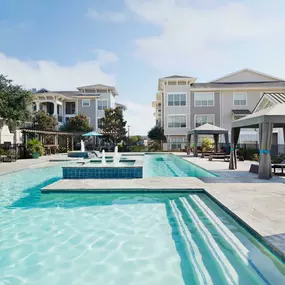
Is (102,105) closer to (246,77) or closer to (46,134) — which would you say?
(46,134)

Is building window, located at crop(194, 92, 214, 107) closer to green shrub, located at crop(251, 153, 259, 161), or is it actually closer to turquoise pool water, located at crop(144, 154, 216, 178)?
green shrub, located at crop(251, 153, 259, 161)

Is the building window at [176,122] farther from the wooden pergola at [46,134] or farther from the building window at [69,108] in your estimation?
the building window at [69,108]

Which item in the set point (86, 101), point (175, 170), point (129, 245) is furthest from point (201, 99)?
point (129, 245)

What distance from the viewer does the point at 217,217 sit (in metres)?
5.49

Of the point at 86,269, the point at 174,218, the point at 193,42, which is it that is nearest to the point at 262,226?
the point at 174,218

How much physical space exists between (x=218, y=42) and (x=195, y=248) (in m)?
13.6

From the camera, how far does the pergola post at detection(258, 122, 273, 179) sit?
9703 millimetres

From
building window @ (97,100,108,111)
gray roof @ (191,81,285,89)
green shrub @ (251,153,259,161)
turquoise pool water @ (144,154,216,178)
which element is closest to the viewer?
turquoise pool water @ (144,154,216,178)

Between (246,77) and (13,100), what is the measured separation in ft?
95.8

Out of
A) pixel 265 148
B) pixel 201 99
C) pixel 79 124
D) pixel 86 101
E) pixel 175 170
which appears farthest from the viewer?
pixel 86 101

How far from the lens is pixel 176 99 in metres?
33.6

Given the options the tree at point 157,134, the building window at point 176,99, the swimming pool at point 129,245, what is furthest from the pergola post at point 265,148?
the tree at point 157,134

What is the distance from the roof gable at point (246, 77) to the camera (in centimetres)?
3524

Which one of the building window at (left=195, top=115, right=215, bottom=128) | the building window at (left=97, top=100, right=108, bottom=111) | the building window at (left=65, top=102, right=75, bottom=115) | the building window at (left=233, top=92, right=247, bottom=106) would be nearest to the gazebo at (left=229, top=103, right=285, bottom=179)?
the building window at (left=195, top=115, right=215, bottom=128)
